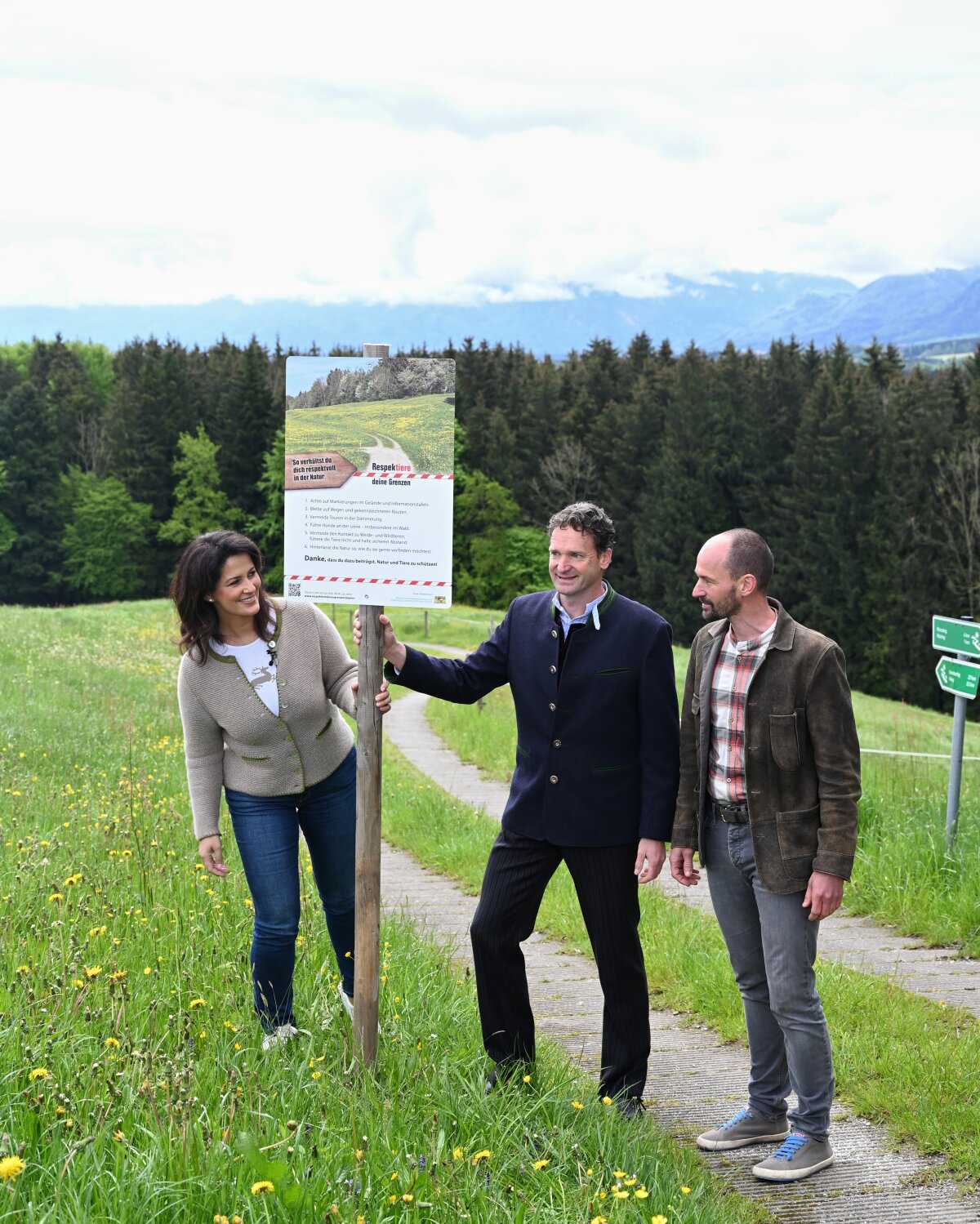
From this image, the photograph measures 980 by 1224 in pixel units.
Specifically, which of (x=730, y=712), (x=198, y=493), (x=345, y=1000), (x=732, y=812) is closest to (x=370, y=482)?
(x=730, y=712)

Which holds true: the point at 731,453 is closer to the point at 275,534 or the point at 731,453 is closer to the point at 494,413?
the point at 494,413

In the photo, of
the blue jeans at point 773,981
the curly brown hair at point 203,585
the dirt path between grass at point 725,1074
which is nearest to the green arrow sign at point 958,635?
the dirt path between grass at point 725,1074

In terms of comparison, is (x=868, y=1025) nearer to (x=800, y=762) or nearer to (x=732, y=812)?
(x=732, y=812)

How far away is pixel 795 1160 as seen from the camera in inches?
162

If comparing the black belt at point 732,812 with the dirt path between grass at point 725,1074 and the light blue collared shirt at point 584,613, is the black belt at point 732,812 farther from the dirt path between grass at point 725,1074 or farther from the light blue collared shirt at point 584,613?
the dirt path between grass at point 725,1074

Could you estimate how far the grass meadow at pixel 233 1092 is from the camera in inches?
120

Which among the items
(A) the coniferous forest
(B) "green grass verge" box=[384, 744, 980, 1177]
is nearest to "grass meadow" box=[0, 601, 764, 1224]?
(B) "green grass verge" box=[384, 744, 980, 1177]

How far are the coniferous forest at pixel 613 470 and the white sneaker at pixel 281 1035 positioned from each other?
152ft

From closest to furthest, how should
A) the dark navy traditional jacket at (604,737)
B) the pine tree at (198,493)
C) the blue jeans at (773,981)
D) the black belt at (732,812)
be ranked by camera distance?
the blue jeans at (773,981) < the black belt at (732,812) < the dark navy traditional jacket at (604,737) < the pine tree at (198,493)

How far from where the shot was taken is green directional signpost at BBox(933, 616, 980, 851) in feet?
24.6

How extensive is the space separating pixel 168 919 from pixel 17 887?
744 millimetres

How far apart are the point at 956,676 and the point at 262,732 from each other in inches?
189

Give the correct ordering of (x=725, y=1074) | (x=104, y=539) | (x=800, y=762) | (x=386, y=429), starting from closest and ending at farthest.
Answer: (x=800, y=762) → (x=386, y=429) → (x=725, y=1074) → (x=104, y=539)

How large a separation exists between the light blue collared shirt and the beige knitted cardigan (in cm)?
84
